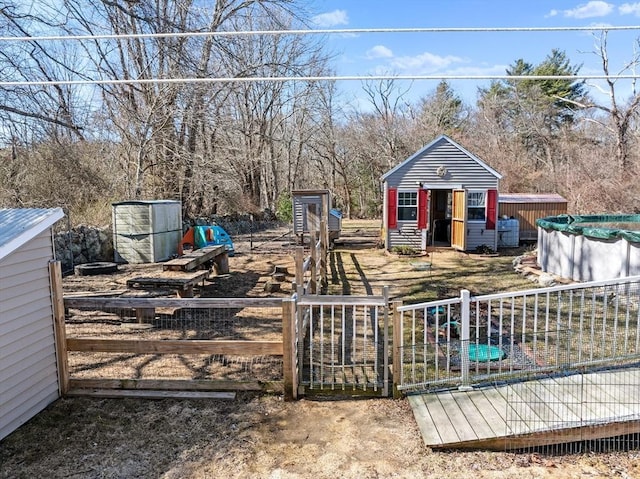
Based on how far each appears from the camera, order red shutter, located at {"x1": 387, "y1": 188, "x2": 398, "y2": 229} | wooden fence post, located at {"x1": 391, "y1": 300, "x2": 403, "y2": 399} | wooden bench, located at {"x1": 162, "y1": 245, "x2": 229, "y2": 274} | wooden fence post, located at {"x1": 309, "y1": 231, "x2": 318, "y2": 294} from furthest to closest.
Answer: red shutter, located at {"x1": 387, "y1": 188, "x2": 398, "y2": 229} < wooden bench, located at {"x1": 162, "y1": 245, "x2": 229, "y2": 274} < wooden fence post, located at {"x1": 309, "y1": 231, "x2": 318, "y2": 294} < wooden fence post, located at {"x1": 391, "y1": 300, "x2": 403, "y2": 399}

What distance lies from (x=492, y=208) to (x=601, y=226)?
3762 mm

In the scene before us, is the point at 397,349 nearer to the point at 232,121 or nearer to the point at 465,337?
the point at 465,337

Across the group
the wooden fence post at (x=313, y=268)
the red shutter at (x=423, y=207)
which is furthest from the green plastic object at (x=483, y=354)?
the red shutter at (x=423, y=207)

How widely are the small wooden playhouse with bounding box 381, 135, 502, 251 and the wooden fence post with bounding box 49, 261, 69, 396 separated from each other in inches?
456

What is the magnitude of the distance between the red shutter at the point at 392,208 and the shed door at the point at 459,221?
1.95m

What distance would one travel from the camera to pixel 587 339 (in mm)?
5895

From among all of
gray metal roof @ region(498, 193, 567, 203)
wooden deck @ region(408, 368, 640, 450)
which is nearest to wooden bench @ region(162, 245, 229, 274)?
wooden deck @ region(408, 368, 640, 450)

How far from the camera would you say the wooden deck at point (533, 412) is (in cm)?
339

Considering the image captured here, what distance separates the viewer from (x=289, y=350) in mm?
4176

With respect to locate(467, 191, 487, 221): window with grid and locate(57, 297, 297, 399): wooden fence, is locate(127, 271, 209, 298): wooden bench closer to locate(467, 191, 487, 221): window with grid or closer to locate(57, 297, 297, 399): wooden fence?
locate(57, 297, 297, 399): wooden fence

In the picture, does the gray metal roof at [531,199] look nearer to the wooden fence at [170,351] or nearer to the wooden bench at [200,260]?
the wooden bench at [200,260]

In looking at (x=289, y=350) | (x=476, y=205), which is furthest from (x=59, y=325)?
(x=476, y=205)

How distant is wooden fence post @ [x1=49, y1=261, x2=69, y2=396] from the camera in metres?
4.34

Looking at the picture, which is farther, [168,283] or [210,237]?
[210,237]
